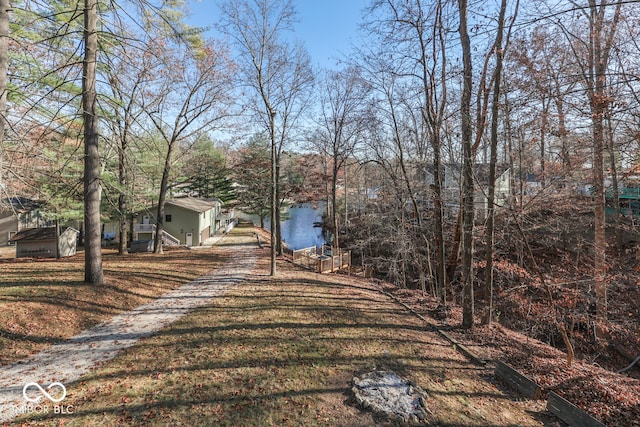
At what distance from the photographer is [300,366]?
5.45 meters

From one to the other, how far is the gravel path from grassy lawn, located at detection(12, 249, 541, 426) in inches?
13.9

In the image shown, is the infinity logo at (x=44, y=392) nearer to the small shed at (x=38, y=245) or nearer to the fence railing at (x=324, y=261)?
the fence railing at (x=324, y=261)

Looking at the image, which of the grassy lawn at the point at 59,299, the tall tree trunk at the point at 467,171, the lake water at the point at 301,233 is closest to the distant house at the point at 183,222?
the lake water at the point at 301,233

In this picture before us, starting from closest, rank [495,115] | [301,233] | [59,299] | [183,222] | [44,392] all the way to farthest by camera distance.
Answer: [44,392]
[495,115]
[59,299]
[183,222]
[301,233]

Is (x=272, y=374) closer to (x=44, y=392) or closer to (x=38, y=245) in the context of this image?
(x=44, y=392)

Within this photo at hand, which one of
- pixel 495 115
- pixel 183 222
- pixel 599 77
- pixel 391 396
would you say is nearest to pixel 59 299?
pixel 391 396

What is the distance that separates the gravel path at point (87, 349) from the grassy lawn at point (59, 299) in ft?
1.22

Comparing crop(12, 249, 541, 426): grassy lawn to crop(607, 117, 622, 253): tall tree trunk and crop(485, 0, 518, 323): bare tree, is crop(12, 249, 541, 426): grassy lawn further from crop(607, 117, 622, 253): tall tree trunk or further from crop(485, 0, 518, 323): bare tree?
crop(607, 117, 622, 253): tall tree trunk

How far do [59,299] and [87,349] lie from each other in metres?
2.67

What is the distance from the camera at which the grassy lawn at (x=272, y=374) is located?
4.13 m

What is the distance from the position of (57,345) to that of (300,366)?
5087 mm

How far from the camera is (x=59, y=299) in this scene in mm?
7449

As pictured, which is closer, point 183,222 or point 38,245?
point 38,245

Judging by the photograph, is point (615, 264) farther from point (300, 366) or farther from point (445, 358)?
point (300, 366)
